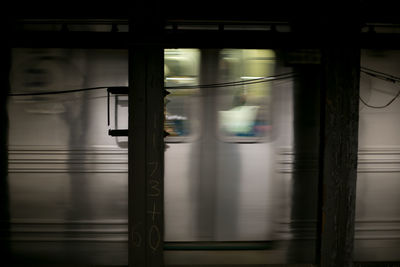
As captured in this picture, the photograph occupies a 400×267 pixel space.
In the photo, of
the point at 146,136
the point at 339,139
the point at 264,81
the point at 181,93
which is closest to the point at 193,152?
the point at 181,93

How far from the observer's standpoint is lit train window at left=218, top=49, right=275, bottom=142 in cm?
360

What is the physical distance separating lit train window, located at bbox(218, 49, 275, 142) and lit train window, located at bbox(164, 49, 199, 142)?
0.32m

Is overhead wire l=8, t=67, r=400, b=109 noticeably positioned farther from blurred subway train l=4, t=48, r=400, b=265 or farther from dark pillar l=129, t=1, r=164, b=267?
dark pillar l=129, t=1, r=164, b=267

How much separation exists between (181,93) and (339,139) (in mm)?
1732

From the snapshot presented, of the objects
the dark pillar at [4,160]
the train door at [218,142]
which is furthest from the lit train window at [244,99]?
the dark pillar at [4,160]

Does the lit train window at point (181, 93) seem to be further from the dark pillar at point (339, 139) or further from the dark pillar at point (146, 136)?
the dark pillar at point (339, 139)

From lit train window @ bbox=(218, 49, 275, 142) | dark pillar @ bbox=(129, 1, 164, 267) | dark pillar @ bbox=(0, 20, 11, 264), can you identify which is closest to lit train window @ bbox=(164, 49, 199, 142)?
lit train window @ bbox=(218, 49, 275, 142)

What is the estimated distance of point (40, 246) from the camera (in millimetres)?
3658

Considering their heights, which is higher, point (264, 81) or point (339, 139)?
point (264, 81)

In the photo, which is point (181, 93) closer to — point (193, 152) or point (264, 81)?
Answer: point (193, 152)

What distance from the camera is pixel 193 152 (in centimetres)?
362

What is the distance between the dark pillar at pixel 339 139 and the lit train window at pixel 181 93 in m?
1.43

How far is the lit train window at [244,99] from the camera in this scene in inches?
142

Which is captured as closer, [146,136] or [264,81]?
[146,136]
